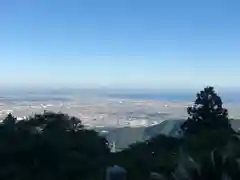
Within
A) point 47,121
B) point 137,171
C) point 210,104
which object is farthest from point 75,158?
point 210,104

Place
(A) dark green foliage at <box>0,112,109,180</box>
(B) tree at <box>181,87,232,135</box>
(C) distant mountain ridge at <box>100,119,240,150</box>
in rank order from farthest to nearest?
1. (C) distant mountain ridge at <box>100,119,240,150</box>
2. (B) tree at <box>181,87,232,135</box>
3. (A) dark green foliage at <box>0,112,109,180</box>

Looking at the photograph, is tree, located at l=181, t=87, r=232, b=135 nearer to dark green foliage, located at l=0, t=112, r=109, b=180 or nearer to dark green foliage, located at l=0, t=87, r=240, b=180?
dark green foliage, located at l=0, t=87, r=240, b=180

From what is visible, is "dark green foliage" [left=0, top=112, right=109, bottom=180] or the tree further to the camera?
the tree

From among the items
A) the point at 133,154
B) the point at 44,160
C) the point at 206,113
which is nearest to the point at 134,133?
the point at 206,113

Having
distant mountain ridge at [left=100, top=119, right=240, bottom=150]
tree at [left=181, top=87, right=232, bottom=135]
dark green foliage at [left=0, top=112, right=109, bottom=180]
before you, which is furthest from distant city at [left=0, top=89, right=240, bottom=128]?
dark green foliage at [left=0, top=112, right=109, bottom=180]

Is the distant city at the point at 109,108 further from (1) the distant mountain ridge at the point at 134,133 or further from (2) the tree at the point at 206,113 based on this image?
(2) the tree at the point at 206,113

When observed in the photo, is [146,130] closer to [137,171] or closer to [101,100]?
[137,171]

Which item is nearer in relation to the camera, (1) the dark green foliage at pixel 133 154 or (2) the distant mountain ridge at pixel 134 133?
(1) the dark green foliage at pixel 133 154

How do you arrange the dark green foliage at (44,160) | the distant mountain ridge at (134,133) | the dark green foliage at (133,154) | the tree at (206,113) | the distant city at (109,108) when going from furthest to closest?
the distant city at (109,108) < the distant mountain ridge at (134,133) < the tree at (206,113) < the dark green foliage at (44,160) < the dark green foliage at (133,154)

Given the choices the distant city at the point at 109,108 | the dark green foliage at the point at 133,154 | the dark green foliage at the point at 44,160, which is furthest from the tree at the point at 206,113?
the distant city at the point at 109,108
